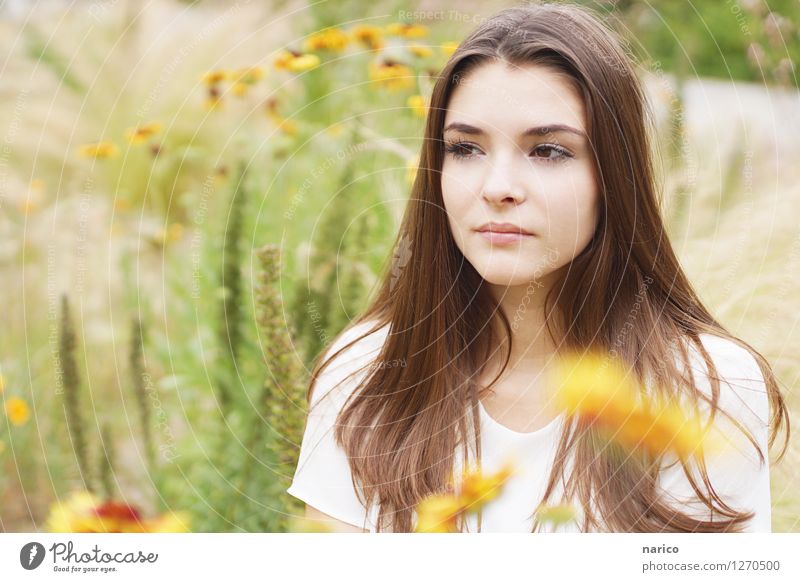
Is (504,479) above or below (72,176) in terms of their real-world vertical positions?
below

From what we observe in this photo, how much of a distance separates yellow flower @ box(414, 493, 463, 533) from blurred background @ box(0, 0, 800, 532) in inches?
6.3

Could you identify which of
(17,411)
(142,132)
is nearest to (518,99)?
Result: (142,132)

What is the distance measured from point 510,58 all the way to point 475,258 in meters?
0.19

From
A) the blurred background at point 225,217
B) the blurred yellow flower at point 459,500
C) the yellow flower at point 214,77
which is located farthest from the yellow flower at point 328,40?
the blurred yellow flower at point 459,500

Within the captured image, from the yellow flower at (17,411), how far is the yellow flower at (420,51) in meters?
0.68

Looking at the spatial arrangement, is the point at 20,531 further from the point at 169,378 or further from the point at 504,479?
the point at 504,479

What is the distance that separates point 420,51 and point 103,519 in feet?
2.17

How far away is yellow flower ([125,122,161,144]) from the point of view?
1188mm

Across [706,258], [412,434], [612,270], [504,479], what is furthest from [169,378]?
[706,258]

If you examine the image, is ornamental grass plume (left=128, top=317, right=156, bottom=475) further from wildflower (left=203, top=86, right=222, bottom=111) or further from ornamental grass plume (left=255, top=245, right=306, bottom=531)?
wildflower (left=203, top=86, right=222, bottom=111)

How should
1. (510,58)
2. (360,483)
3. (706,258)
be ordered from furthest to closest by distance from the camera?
(706,258)
(360,483)
(510,58)

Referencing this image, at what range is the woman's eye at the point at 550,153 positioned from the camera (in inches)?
33.4

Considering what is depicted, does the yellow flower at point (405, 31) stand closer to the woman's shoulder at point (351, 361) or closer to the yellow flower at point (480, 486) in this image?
the woman's shoulder at point (351, 361)

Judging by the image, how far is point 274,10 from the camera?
1237mm
